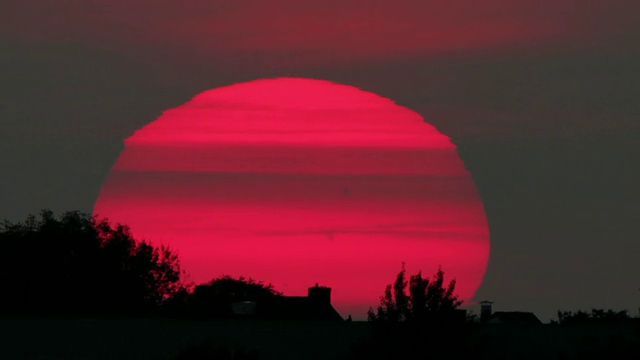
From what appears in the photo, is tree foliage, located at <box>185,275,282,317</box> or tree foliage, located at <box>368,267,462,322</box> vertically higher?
tree foliage, located at <box>185,275,282,317</box>

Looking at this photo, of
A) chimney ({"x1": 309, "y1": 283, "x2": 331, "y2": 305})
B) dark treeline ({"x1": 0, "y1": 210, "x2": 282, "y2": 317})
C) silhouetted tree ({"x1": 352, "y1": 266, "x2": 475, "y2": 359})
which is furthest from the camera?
chimney ({"x1": 309, "y1": 283, "x2": 331, "y2": 305})

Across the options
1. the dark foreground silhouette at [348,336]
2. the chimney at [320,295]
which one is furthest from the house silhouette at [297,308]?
the dark foreground silhouette at [348,336]

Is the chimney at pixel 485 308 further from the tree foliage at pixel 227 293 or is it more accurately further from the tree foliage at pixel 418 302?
the tree foliage at pixel 418 302

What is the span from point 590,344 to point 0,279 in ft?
239

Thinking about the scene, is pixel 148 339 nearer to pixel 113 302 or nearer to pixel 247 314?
pixel 113 302

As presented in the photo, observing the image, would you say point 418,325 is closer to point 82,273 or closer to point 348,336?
point 348,336

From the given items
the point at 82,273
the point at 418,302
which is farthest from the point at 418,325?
the point at 82,273

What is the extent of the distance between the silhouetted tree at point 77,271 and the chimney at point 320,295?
13154 mm

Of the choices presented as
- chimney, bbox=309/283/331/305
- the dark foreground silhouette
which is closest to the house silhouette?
chimney, bbox=309/283/331/305

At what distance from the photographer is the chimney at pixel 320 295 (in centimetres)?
15312

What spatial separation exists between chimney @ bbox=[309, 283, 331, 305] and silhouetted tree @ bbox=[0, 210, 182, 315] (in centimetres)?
1315

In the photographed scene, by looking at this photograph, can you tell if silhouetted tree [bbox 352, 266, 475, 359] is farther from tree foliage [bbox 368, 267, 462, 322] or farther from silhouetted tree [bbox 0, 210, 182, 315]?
silhouetted tree [bbox 0, 210, 182, 315]

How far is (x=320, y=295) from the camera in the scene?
15462 centimetres

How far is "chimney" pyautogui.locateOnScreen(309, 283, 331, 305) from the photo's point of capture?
15312cm
